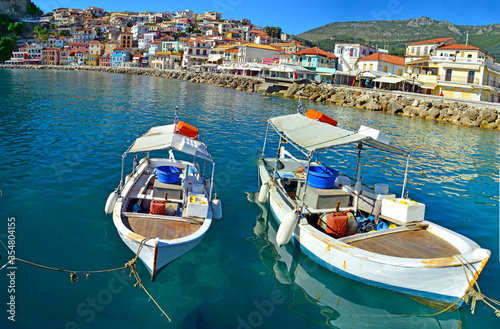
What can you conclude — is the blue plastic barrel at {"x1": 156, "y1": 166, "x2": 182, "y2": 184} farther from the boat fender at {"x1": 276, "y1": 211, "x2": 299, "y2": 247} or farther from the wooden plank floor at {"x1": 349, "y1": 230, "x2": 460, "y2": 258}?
the wooden plank floor at {"x1": 349, "y1": 230, "x2": 460, "y2": 258}

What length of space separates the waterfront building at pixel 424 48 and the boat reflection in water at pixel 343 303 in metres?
78.1

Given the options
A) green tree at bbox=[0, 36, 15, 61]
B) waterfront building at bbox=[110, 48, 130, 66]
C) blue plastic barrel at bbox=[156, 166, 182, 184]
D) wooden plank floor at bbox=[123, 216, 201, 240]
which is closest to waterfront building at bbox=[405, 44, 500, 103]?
blue plastic barrel at bbox=[156, 166, 182, 184]

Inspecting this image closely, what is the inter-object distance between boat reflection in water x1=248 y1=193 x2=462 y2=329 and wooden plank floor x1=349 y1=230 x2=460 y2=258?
0.86 meters

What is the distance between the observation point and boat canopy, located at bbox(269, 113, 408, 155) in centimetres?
914

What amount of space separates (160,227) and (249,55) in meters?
86.3

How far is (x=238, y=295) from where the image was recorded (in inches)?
288

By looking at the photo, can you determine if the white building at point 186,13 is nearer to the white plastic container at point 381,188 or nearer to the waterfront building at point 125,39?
the waterfront building at point 125,39

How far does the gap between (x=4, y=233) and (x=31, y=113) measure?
20155 millimetres

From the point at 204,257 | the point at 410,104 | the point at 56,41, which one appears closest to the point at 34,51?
the point at 56,41

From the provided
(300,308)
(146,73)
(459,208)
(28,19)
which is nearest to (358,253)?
(300,308)

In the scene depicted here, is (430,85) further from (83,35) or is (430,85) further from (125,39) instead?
(83,35)

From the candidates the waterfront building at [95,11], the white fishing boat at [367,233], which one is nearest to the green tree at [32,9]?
the waterfront building at [95,11]

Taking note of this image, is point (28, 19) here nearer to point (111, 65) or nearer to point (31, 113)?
point (111, 65)

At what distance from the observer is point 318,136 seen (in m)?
9.88
